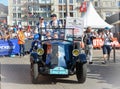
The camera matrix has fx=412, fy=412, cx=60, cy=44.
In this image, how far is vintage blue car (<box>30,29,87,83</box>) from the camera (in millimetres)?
11538

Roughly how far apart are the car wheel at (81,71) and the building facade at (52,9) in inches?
3366

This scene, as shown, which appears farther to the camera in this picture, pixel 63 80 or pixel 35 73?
pixel 63 80

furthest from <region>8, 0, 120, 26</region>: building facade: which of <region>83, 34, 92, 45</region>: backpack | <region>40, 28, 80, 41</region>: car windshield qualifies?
<region>40, 28, 80, 41</region>: car windshield

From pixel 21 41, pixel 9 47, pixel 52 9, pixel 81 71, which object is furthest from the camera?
pixel 52 9

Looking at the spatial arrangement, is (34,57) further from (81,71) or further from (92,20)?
(92,20)

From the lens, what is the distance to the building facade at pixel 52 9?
98625 millimetres

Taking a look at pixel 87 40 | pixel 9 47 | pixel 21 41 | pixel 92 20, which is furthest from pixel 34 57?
pixel 92 20

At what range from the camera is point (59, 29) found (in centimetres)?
1359

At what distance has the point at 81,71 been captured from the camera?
11.7m

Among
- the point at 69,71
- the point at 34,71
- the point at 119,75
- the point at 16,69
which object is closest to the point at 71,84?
the point at 69,71

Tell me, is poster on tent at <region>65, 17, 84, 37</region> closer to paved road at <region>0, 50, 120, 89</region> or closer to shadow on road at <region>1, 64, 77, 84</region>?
paved road at <region>0, 50, 120, 89</region>

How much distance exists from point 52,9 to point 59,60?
91.7 m

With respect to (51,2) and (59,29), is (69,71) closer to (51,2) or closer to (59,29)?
(59,29)

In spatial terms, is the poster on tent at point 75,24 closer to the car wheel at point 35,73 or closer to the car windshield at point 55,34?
the car windshield at point 55,34
